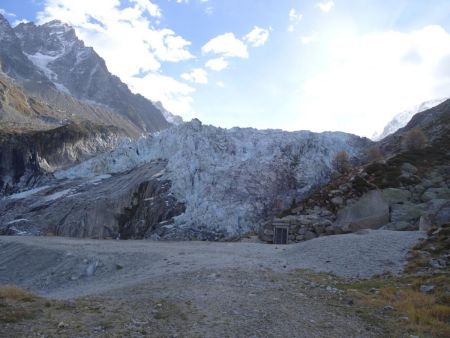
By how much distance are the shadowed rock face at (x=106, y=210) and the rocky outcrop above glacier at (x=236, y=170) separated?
7.58 ft

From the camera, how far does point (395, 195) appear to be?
29188 mm

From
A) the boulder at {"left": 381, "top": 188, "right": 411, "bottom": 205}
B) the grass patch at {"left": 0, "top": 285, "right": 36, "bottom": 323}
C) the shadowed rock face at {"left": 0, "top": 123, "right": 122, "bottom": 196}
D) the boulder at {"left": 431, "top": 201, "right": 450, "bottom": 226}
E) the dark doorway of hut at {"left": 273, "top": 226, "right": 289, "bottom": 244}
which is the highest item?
the shadowed rock face at {"left": 0, "top": 123, "right": 122, "bottom": 196}

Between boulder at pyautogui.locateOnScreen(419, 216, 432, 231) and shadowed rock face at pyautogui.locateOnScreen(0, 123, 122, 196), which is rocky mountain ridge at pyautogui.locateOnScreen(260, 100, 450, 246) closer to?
boulder at pyautogui.locateOnScreen(419, 216, 432, 231)

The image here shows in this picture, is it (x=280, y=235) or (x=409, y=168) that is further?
(x=409, y=168)

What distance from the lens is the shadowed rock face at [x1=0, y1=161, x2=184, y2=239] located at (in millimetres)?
52688

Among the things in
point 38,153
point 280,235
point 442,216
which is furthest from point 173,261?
point 38,153

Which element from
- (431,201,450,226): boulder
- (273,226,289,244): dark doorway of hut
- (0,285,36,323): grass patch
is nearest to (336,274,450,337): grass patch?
(0,285,36,323): grass patch

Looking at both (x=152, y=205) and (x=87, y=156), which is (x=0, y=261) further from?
(x=87, y=156)

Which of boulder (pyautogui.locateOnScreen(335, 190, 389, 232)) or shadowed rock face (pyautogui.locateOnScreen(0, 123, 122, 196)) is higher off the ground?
shadowed rock face (pyautogui.locateOnScreen(0, 123, 122, 196))

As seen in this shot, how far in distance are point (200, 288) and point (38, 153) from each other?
106 meters

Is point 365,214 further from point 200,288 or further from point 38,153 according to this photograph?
point 38,153

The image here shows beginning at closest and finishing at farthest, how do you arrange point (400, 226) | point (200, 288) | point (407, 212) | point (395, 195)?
point (200, 288)
point (400, 226)
point (407, 212)
point (395, 195)

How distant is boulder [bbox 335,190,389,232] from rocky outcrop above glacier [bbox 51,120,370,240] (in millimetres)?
16995

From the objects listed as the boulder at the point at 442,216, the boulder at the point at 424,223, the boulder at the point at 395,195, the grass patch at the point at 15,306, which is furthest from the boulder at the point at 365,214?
the grass patch at the point at 15,306
